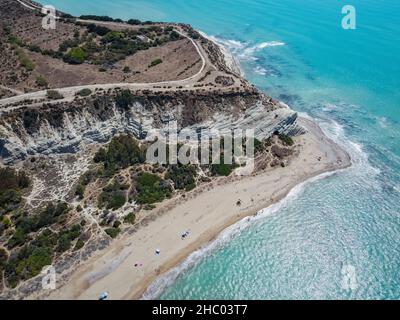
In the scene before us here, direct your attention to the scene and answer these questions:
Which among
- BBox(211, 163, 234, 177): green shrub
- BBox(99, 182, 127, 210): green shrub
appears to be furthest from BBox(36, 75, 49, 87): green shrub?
BBox(211, 163, 234, 177): green shrub

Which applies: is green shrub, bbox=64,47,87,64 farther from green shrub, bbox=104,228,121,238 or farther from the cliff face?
green shrub, bbox=104,228,121,238

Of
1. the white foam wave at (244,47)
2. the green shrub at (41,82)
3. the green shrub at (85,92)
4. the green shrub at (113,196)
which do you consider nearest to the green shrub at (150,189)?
the green shrub at (113,196)

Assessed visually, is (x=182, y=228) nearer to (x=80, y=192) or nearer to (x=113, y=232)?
(x=113, y=232)

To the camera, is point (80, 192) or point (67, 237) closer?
point (67, 237)

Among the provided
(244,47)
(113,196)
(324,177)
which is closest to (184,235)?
(113,196)

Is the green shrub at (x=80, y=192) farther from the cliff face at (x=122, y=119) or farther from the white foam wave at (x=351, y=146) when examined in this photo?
the white foam wave at (x=351, y=146)

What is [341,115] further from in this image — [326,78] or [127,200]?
[127,200]
